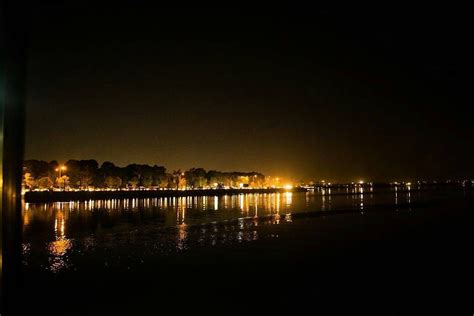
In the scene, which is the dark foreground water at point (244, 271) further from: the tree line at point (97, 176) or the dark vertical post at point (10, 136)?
the tree line at point (97, 176)

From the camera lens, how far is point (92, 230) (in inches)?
1232

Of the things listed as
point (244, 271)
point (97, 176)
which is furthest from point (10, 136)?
point (97, 176)

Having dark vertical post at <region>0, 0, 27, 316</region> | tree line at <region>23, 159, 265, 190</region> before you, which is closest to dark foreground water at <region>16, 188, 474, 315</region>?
dark vertical post at <region>0, 0, 27, 316</region>

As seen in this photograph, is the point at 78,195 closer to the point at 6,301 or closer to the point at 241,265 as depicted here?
the point at 241,265

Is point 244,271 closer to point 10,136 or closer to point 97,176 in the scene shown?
point 10,136

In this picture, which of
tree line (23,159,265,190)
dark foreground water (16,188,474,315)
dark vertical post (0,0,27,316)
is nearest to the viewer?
dark vertical post (0,0,27,316)

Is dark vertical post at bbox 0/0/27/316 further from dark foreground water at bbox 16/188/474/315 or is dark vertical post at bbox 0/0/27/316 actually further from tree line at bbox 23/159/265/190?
tree line at bbox 23/159/265/190

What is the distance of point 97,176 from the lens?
122m

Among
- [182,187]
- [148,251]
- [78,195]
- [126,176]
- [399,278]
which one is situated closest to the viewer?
[399,278]

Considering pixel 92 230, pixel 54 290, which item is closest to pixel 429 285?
pixel 54 290

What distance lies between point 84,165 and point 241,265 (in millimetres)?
112866

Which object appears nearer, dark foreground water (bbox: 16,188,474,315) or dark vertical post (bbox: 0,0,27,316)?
dark vertical post (bbox: 0,0,27,316)

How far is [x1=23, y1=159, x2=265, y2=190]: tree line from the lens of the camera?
346ft

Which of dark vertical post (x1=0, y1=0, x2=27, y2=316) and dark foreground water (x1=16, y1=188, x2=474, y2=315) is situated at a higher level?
dark vertical post (x1=0, y1=0, x2=27, y2=316)
